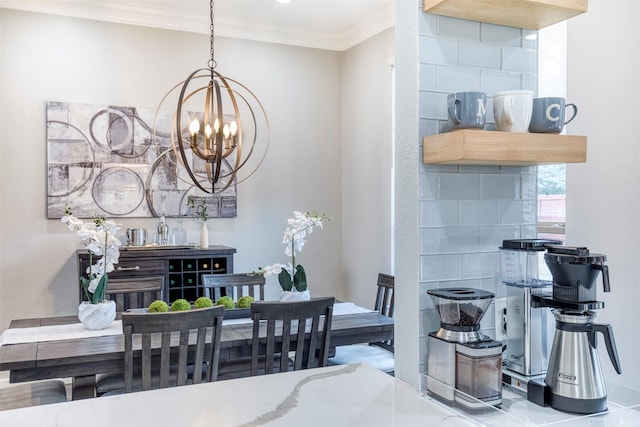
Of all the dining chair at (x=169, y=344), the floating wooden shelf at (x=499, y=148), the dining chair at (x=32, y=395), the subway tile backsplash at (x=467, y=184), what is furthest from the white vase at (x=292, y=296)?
the floating wooden shelf at (x=499, y=148)

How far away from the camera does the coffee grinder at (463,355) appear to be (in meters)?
1.26

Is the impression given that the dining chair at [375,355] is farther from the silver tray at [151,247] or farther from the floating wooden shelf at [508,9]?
the floating wooden shelf at [508,9]

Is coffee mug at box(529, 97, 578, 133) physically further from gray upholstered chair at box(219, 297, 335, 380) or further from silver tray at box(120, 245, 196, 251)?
silver tray at box(120, 245, 196, 251)

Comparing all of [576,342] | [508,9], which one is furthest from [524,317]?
[508,9]

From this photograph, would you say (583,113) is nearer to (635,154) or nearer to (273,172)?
(635,154)

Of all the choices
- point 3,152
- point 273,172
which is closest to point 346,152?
point 273,172

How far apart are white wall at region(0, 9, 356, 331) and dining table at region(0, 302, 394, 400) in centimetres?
131

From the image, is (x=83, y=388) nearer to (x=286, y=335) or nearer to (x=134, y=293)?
(x=134, y=293)

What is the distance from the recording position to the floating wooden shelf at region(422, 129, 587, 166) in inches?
50.4

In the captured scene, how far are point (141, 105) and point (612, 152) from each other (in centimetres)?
360

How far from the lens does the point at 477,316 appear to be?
1325mm

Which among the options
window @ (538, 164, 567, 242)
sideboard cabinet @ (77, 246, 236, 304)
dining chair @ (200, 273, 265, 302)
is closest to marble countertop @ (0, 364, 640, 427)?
window @ (538, 164, 567, 242)

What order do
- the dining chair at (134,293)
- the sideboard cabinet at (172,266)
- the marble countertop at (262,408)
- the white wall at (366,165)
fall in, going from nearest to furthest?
the marble countertop at (262,408) < the dining chair at (134,293) < the sideboard cabinet at (172,266) < the white wall at (366,165)

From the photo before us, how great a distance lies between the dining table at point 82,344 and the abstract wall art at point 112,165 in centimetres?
144
